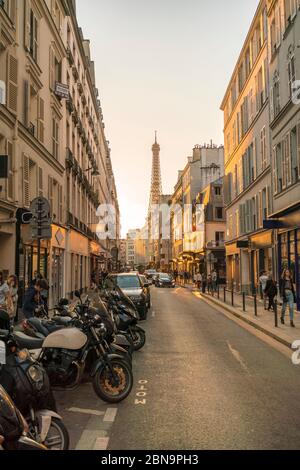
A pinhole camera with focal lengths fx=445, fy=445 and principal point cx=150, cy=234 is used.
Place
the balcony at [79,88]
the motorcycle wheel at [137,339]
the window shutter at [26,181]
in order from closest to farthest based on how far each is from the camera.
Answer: the motorcycle wheel at [137,339], the window shutter at [26,181], the balcony at [79,88]

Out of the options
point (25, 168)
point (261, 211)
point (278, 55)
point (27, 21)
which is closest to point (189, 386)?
point (25, 168)

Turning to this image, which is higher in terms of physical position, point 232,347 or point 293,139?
point 293,139

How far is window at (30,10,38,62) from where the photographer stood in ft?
61.6

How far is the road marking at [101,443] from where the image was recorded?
4.64 meters

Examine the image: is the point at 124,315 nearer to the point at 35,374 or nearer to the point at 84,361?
the point at 84,361

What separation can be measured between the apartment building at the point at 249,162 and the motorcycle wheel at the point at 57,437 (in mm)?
19855

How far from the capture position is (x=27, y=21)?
17.7 meters

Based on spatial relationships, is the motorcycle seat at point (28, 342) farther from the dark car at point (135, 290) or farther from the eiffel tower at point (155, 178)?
the eiffel tower at point (155, 178)

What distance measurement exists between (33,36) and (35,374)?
18.1 m

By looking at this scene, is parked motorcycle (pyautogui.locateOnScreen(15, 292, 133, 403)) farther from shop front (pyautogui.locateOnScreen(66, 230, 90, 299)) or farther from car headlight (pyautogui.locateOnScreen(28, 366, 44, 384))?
shop front (pyautogui.locateOnScreen(66, 230, 90, 299))

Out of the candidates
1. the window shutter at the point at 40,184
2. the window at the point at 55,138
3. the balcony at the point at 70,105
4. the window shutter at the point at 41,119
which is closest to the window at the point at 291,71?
the window shutter at the point at 41,119

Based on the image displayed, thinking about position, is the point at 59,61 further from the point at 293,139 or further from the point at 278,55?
the point at 293,139
